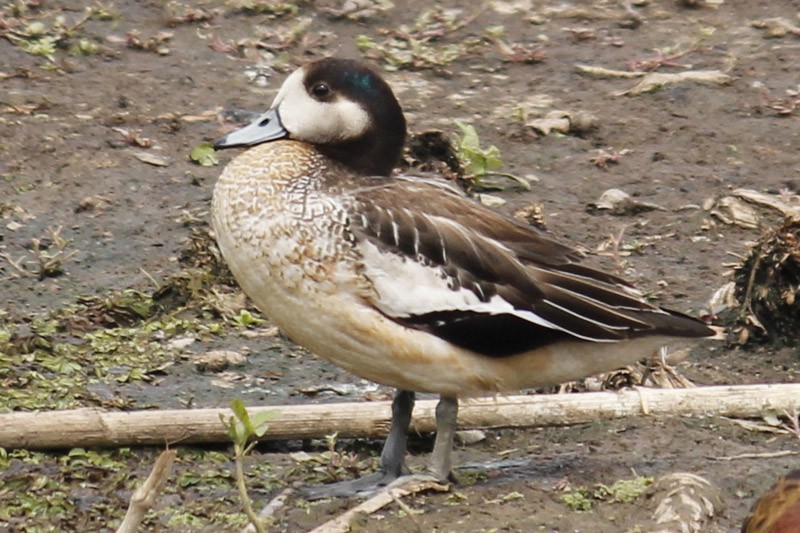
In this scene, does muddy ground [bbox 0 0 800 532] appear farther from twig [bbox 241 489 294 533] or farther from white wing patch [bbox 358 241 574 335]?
white wing patch [bbox 358 241 574 335]

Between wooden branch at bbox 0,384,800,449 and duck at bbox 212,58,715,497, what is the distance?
27cm

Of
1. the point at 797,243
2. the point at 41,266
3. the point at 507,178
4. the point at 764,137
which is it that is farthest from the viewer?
the point at 764,137

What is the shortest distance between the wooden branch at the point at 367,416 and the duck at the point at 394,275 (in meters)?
0.27

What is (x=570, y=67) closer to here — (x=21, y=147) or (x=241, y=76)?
(x=241, y=76)

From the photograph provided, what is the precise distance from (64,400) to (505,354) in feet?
5.79

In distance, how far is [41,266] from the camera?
7.26m

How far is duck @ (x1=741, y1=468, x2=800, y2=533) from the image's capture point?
4.09 meters

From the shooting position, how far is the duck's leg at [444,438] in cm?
513

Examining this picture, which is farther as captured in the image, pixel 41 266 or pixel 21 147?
pixel 21 147

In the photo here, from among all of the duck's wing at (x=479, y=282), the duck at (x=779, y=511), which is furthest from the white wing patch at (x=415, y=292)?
the duck at (x=779, y=511)

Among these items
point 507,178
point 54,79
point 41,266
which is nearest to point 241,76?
point 54,79

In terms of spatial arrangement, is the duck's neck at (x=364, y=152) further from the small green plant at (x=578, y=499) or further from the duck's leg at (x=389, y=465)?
the small green plant at (x=578, y=499)

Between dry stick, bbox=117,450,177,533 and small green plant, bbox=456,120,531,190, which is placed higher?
dry stick, bbox=117,450,177,533

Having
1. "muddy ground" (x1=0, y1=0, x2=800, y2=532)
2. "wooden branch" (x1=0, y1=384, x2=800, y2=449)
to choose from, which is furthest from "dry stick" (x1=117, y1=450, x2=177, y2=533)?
"wooden branch" (x1=0, y1=384, x2=800, y2=449)
